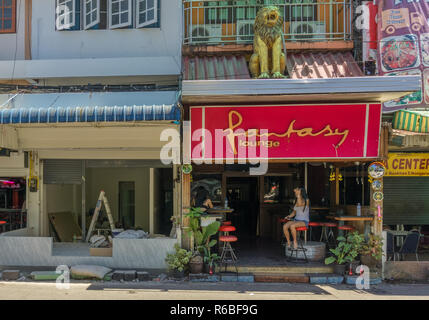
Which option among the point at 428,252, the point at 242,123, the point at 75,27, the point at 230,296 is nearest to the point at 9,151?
the point at 75,27

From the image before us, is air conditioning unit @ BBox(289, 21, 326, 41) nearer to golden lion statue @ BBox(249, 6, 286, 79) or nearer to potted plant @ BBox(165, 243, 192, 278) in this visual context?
golden lion statue @ BBox(249, 6, 286, 79)

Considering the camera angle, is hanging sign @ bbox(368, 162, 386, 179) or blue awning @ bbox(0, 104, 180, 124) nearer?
blue awning @ bbox(0, 104, 180, 124)

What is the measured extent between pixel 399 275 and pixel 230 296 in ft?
15.0

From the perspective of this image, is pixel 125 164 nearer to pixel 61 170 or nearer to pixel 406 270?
pixel 61 170

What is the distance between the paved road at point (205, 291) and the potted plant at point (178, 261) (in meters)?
0.36

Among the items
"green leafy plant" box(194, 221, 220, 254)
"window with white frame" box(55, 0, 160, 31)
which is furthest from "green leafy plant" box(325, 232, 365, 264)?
"window with white frame" box(55, 0, 160, 31)

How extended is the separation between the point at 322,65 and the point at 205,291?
6.63 metres

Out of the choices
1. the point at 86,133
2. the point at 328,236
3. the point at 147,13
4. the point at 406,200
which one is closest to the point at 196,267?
the point at 328,236

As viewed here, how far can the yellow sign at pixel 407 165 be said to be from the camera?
1099 cm

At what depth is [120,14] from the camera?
11633mm

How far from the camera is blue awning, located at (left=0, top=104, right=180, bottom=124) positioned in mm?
9234

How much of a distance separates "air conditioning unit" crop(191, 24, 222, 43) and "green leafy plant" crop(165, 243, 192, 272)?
600 centimetres

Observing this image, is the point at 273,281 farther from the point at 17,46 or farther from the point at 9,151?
the point at 17,46

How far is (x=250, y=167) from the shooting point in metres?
13.1
